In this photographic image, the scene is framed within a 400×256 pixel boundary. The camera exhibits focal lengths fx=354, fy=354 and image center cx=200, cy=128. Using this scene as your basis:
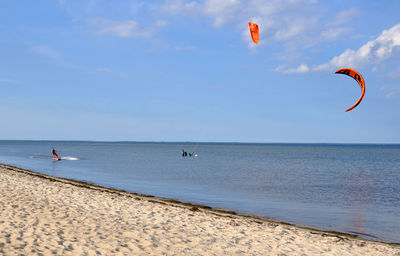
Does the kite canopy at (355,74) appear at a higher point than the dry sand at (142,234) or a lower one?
higher

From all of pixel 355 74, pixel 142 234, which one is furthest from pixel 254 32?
pixel 142 234

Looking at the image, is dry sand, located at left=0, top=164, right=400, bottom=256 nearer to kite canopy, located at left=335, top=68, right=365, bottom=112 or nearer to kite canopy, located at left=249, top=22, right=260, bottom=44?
kite canopy, located at left=335, top=68, right=365, bottom=112

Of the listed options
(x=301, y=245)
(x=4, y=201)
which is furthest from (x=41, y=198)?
(x=301, y=245)

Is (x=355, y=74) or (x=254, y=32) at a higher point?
(x=254, y=32)

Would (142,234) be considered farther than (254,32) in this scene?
No

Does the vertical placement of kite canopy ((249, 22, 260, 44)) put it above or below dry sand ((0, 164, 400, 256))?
above

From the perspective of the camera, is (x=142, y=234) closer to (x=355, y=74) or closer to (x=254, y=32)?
(x=254, y=32)

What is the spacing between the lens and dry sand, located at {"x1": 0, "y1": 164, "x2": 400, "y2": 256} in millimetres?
8398

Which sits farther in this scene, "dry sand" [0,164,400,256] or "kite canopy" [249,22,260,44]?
"kite canopy" [249,22,260,44]

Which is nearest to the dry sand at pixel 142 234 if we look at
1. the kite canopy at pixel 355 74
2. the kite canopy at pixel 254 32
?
the kite canopy at pixel 355 74

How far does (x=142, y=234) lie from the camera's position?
9883 millimetres

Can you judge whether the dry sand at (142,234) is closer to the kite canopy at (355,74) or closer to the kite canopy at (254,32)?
the kite canopy at (355,74)

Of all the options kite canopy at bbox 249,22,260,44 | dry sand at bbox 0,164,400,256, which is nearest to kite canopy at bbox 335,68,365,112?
kite canopy at bbox 249,22,260,44

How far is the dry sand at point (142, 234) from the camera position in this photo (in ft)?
27.6
